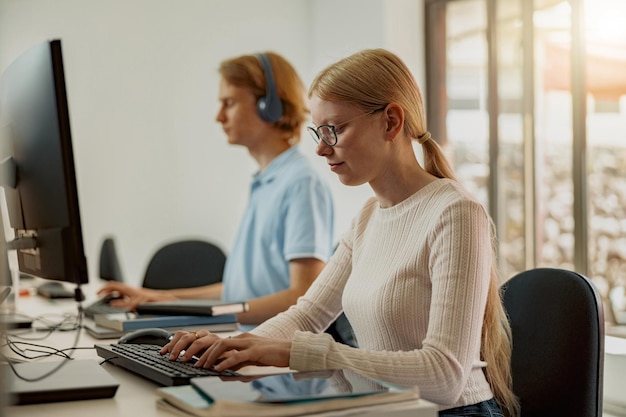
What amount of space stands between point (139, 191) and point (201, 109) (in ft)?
1.76

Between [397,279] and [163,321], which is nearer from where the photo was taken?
[397,279]

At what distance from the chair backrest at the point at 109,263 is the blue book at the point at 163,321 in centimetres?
185

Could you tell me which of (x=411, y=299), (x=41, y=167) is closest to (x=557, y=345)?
(x=411, y=299)

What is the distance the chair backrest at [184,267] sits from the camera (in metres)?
3.34

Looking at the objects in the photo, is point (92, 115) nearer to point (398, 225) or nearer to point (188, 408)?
point (398, 225)

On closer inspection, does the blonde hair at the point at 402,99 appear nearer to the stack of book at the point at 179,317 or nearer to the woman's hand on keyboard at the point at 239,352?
the woman's hand on keyboard at the point at 239,352

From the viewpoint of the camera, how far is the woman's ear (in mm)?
1607

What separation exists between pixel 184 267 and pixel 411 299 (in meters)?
1.95

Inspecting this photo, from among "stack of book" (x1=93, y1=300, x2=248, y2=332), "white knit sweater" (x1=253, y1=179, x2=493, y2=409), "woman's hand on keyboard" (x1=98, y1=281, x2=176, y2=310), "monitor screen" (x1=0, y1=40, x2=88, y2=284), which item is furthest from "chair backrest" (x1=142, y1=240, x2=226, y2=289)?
"monitor screen" (x1=0, y1=40, x2=88, y2=284)

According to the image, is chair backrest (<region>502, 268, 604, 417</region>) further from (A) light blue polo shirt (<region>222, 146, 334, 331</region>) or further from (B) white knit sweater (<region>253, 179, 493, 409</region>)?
(A) light blue polo shirt (<region>222, 146, 334, 331</region>)

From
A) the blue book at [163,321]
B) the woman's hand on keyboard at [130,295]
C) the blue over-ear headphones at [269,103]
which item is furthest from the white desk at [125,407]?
the blue over-ear headphones at [269,103]

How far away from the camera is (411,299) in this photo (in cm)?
153

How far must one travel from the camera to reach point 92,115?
4355 mm

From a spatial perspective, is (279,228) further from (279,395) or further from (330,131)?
(279,395)
